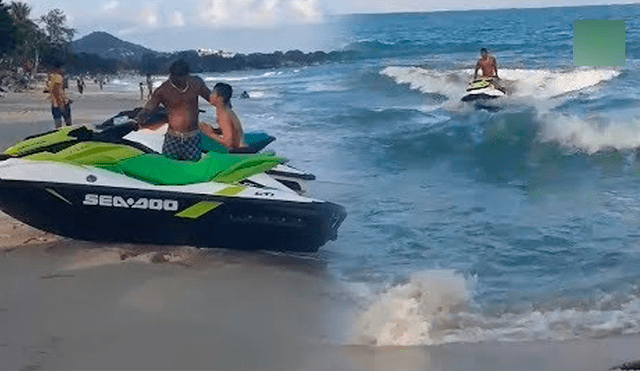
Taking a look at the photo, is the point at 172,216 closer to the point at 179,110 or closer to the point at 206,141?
the point at 179,110

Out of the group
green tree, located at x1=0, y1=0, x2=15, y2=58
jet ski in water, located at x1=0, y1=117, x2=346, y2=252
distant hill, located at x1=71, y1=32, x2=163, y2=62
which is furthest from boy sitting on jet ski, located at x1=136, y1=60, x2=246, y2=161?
distant hill, located at x1=71, y1=32, x2=163, y2=62

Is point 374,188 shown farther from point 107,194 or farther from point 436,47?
point 436,47

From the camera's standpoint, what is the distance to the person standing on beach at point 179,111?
7043 millimetres

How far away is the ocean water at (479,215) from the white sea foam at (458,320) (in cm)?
1

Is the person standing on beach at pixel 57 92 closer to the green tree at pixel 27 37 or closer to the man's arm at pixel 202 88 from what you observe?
the man's arm at pixel 202 88

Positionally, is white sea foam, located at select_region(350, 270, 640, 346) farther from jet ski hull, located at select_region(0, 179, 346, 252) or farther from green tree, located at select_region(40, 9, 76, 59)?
green tree, located at select_region(40, 9, 76, 59)

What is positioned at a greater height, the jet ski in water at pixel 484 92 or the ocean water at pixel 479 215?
the jet ski in water at pixel 484 92

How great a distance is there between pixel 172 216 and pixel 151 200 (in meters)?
0.20

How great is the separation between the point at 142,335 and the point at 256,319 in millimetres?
746

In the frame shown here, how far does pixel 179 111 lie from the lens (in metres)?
7.07

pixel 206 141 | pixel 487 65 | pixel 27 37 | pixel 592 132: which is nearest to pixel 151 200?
pixel 206 141

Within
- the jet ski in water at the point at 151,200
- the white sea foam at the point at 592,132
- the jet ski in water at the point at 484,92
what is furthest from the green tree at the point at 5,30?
the jet ski in water at the point at 151,200

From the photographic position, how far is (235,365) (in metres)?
4.64

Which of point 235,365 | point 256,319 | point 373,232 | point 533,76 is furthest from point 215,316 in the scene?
point 533,76
